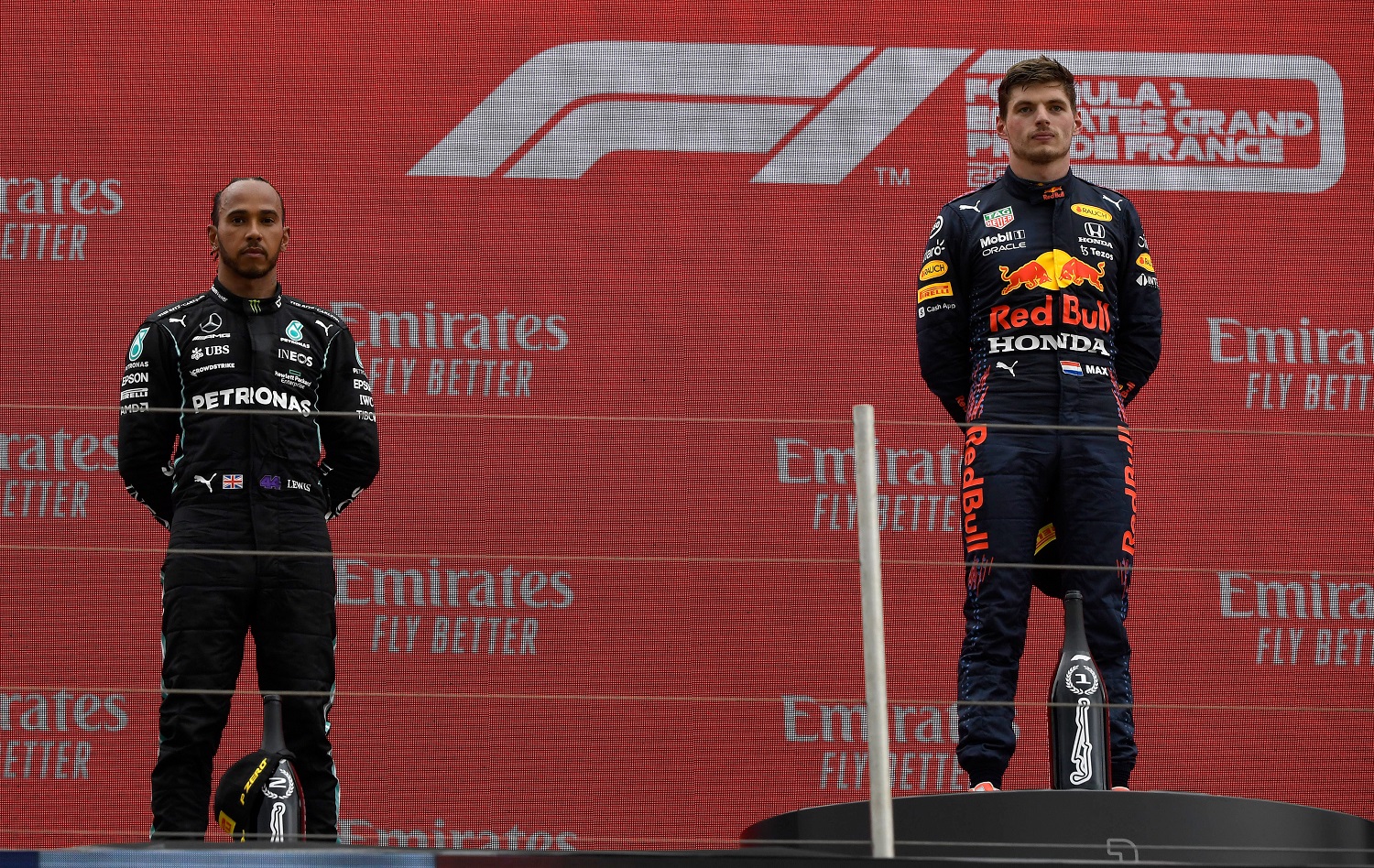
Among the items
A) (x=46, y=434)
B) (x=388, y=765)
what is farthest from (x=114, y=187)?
(x=388, y=765)

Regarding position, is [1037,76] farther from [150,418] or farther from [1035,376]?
[150,418]

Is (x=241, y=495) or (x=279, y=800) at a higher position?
(x=241, y=495)

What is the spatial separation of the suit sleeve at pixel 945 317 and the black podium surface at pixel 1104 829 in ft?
2.69

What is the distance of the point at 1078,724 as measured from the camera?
262 cm

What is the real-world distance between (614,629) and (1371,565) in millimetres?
1543

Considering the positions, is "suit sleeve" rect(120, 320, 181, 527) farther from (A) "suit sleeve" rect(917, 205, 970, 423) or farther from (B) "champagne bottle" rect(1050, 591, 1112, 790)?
(B) "champagne bottle" rect(1050, 591, 1112, 790)

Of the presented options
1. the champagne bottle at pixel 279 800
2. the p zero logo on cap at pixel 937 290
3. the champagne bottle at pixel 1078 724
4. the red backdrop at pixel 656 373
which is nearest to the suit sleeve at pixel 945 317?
the p zero logo on cap at pixel 937 290

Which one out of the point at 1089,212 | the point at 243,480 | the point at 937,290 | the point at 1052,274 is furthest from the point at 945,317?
the point at 243,480

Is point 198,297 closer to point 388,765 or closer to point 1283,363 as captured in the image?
point 388,765

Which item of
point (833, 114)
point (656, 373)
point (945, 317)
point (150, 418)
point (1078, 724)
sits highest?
point (833, 114)

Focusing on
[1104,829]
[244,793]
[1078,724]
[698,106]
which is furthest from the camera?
[698,106]

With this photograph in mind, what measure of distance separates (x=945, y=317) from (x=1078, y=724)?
0.71 m

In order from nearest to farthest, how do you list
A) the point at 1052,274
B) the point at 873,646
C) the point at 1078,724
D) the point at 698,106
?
the point at 873,646 → the point at 1078,724 → the point at 1052,274 → the point at 698,106

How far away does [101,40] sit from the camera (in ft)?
13.6
